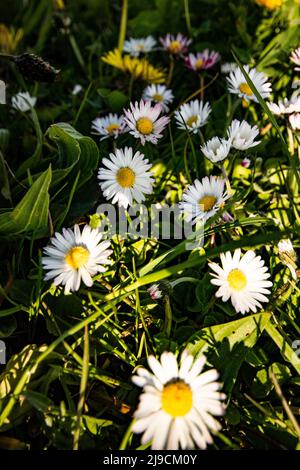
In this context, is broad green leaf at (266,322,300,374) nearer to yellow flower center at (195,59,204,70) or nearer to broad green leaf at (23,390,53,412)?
broad green leaf at (23,390,53,412)

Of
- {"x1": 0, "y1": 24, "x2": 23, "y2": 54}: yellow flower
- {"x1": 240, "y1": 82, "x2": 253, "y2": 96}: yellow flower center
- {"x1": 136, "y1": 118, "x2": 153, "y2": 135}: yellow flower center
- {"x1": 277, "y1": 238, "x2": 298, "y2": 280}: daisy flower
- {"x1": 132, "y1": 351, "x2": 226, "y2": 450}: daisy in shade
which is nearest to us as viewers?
{"x1": 132, "y1": 351, "x2": 226, "y2": 450}: daisy in shade

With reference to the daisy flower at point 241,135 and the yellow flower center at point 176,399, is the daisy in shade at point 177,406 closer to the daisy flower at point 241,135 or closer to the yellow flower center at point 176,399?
the yellow flower center at point 176,399

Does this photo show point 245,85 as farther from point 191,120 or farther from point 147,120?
point 147,120

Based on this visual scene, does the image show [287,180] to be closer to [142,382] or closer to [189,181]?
[189,181]

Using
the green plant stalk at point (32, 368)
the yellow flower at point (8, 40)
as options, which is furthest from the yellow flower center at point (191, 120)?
the yellow flower at point (8, 40)

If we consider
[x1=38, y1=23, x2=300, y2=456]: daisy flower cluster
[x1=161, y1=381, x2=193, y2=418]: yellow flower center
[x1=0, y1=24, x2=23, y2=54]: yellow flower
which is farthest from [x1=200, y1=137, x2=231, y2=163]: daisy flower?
[x1=0, y1=24, x2=23, y2=54]: yellow flower

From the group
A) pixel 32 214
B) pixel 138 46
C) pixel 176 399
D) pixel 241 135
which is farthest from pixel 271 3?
pixel 176 399
